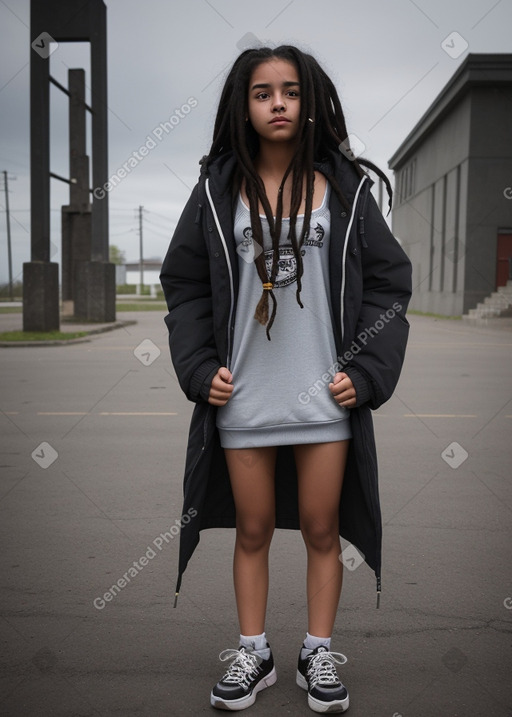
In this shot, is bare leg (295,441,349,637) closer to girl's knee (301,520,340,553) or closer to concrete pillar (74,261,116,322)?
girl's knee (301,520,340,553)

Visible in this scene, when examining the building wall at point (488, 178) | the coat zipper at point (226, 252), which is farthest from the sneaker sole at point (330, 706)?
the building wall at point (488, 178)

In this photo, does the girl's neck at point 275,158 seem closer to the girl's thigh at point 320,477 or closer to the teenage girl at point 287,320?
the teenage girl at point 287,320

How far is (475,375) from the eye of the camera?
12.0 metres

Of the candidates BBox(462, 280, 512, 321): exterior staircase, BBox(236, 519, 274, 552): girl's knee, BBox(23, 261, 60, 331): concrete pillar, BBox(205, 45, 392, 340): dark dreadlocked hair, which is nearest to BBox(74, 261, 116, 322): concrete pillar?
BBox(23, 261, 60, 331): concrete pillar

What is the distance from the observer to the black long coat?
2.62 metres

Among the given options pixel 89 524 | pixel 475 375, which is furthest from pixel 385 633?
pixel 475 375

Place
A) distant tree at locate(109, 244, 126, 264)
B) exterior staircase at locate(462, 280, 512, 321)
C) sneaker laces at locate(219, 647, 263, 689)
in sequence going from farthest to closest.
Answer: distant tree at locate(109, 244, 126, 264) < exterior staircase at locate(462, 280, 512, 321) < sneaker laces at locate(219, 647, 263, 689)

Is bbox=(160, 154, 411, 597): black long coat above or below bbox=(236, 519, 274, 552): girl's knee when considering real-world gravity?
above

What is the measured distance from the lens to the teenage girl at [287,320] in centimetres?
262

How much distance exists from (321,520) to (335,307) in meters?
0.70

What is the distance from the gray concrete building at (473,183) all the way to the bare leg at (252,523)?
111ft

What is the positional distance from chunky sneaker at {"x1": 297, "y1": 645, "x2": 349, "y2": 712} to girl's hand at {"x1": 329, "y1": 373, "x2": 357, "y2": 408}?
0.83m

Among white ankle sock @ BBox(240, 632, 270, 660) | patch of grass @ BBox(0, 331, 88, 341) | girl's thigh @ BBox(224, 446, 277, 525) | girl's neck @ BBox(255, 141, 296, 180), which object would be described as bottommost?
white ankle sock @ BBox(240, 632, 270, 660)

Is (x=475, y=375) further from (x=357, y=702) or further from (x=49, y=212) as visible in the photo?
(x=49, y=212)
